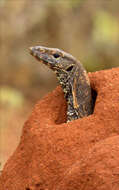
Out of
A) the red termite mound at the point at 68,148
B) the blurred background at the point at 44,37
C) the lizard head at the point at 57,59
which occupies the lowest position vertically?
the blurred background at the point at 44,37

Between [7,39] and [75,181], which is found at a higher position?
[75,181]

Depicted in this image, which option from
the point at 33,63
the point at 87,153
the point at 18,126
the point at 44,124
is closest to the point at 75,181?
the point at 87,153

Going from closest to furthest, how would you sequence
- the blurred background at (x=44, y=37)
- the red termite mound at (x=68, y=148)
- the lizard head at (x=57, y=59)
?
the red termite mound at (x=68, y=148), the lizard head at (x=57, y=59), the blurred background at (x=44, y=37)

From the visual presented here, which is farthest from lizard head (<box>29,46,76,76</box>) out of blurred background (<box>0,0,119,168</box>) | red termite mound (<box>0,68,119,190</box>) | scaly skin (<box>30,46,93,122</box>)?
blurred background (<box>0,0,119,168</box>)

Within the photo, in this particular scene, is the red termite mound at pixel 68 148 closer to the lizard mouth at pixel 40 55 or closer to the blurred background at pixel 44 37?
the lizard mouth at pixel 40 55

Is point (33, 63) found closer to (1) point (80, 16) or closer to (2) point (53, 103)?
(1) point (80, 16)

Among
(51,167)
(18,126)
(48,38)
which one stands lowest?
(18,126)

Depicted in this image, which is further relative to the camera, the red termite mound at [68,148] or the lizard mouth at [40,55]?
the lizard mouth at [40,55]

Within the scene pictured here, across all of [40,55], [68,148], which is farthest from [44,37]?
[68,148]

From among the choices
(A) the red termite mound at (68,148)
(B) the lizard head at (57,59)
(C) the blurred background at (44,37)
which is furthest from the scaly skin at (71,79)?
(C) the blurred background at (44,37)
